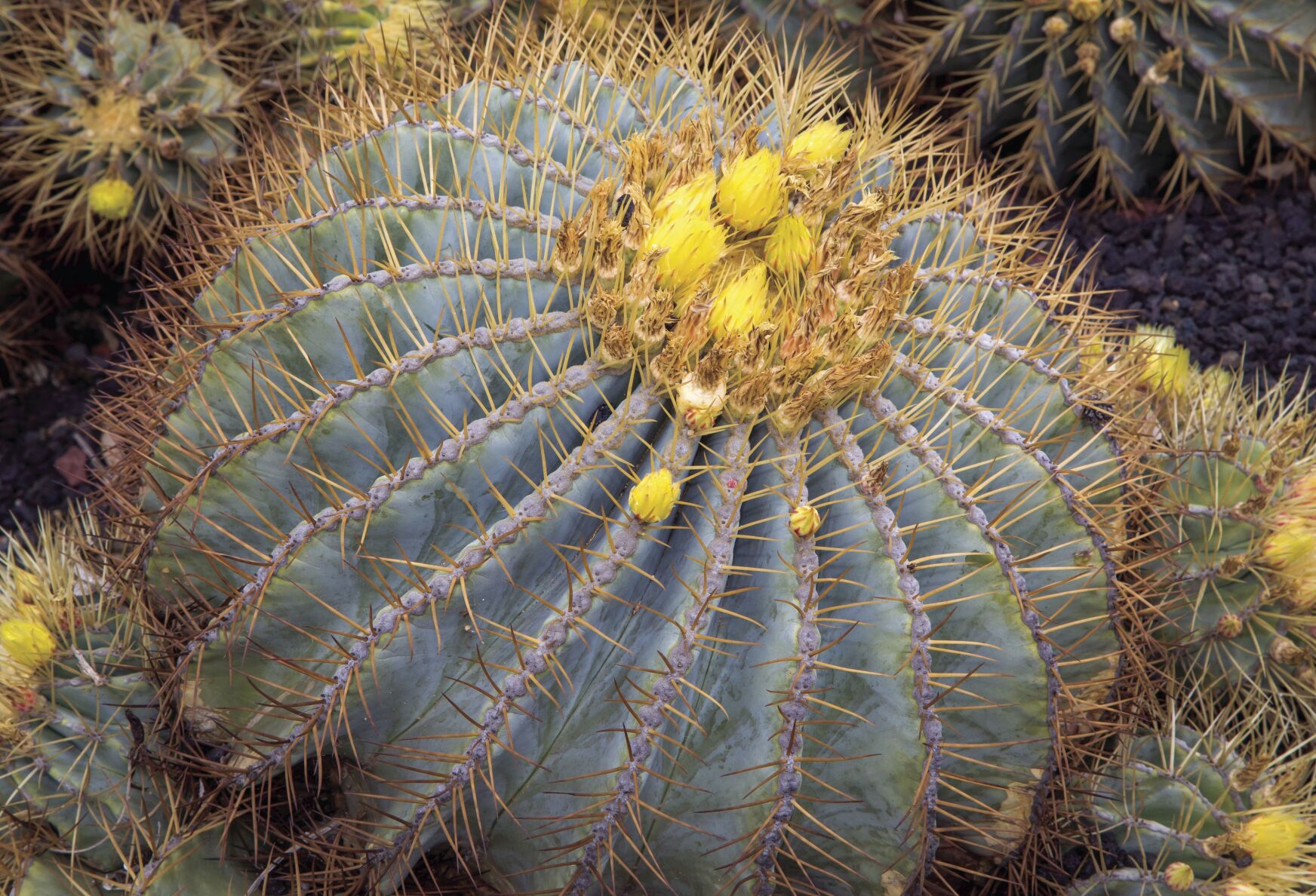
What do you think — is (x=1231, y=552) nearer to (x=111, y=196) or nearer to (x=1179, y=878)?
(x=1179, y=878)

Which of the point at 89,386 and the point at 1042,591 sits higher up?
the point at 1042,591

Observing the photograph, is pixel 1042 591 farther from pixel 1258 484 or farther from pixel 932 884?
pixel 1258 484

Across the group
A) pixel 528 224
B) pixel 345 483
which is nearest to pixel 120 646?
pixel 345 483

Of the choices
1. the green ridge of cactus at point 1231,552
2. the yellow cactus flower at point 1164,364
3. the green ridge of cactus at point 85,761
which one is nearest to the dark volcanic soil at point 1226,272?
the yellow cactus flower at point 1164,364

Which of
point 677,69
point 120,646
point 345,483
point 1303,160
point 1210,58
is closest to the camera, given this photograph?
point 345,483

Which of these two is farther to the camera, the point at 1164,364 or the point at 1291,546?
the point at 1164,364

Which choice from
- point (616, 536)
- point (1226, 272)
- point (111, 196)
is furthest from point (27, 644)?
point (1226, 272)

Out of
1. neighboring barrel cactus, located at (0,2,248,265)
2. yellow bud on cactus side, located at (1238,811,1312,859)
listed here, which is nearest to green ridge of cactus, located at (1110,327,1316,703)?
yellow bud on cactus side, located at (1238,811,1312,859)
